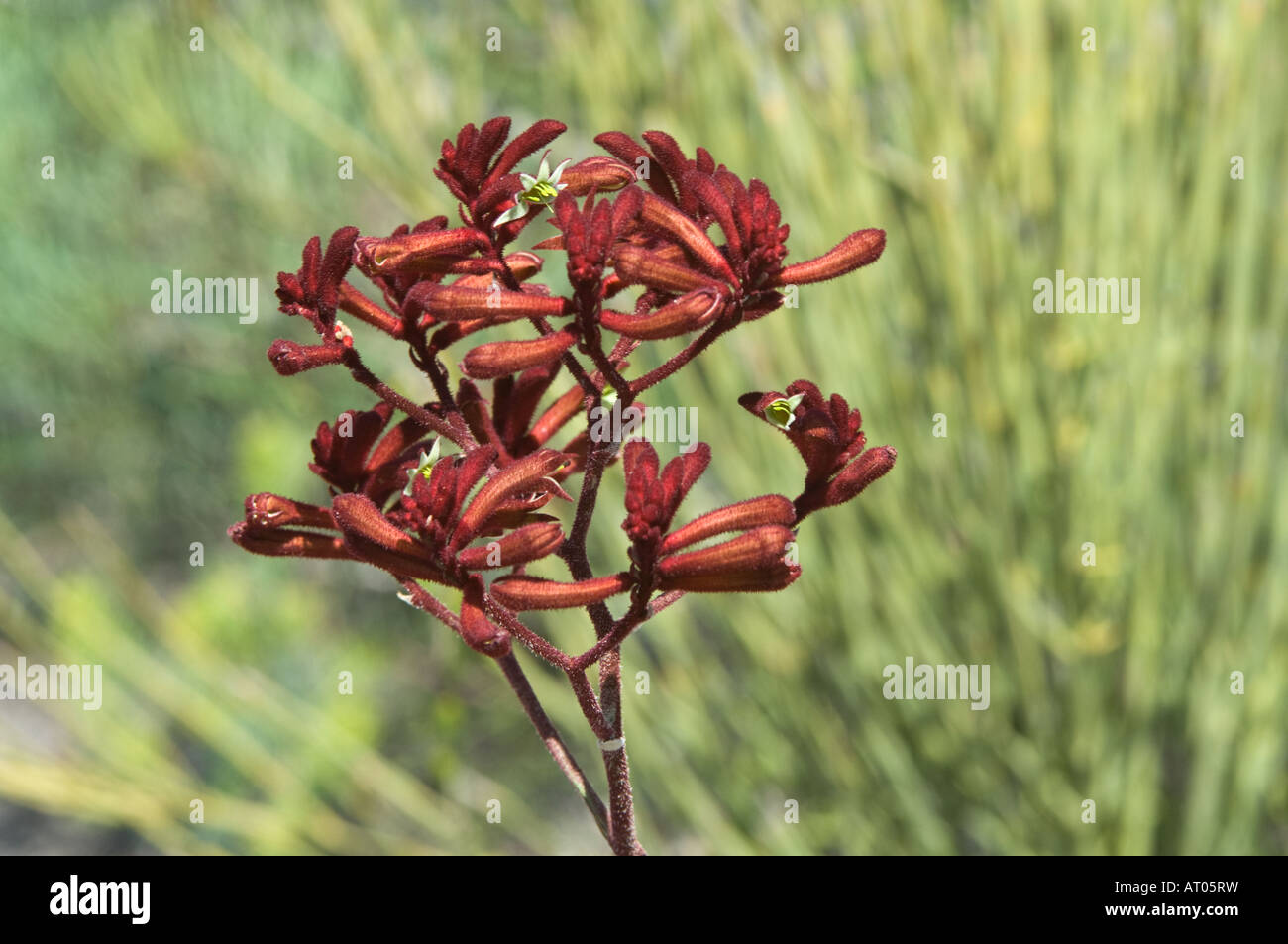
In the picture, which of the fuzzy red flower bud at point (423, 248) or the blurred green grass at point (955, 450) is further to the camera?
the blurred green grass at point (955, 450)

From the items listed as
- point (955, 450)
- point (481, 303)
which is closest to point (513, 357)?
point (481, 303)

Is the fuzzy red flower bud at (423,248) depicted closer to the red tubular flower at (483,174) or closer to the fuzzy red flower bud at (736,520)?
the red tubular flower at (483,174)

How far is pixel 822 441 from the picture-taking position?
0.41 m

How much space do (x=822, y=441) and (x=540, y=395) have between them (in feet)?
0.36

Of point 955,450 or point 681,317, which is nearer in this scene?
point 681,317

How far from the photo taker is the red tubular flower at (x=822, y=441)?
1.34 ft

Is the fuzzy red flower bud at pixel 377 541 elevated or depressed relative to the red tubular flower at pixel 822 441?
depressed

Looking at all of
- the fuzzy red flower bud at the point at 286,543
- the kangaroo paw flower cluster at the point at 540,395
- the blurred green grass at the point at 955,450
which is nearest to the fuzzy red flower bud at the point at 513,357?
the kangaroo paw flower cluster at the point at 540,395

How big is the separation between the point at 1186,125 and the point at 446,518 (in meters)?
0.93

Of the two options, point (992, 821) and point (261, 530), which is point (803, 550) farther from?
point (261, 530)

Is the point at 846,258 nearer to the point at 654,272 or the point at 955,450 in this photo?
the point at 654,272

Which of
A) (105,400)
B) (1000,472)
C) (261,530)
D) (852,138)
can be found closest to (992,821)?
(1000,472)

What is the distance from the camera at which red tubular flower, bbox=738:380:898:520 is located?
1.34ft

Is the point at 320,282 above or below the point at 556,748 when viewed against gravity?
above
